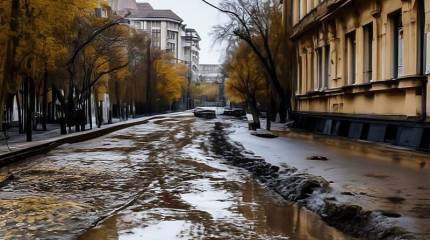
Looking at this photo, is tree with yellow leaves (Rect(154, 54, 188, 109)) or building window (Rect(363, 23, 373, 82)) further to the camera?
tree with yellow leaves (Rect(154, 54, 188, 109))

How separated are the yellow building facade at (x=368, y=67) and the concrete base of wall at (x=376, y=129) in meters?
0.03

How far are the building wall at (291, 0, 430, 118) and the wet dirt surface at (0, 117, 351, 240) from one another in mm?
6748

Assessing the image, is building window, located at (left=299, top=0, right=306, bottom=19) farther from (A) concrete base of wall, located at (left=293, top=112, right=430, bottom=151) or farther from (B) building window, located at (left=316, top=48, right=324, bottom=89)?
(A) concrete base of wall, located at (left=293, top=112, right=430, bottom=151)

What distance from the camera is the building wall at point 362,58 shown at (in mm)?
18969

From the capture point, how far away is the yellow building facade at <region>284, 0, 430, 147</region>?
61.2 feet

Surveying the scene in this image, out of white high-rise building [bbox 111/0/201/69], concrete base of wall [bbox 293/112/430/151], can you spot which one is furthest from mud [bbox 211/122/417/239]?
white high-rise building [bbox 111/0/201/69]

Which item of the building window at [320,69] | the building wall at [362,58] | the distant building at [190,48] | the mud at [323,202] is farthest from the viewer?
the distant building at [190,48]

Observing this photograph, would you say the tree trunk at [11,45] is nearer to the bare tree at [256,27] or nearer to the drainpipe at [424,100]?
the drainpipe at [424,100]

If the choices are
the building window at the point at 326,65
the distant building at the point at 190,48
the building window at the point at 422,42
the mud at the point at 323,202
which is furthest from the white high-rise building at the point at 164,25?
the mud at the point at 323,202

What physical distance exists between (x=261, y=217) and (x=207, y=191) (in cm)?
292

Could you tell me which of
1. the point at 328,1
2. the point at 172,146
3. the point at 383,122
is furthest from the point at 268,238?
the point at 328,1

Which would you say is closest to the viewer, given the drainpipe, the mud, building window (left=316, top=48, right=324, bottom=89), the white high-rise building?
the mud

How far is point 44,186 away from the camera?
13.2 meters

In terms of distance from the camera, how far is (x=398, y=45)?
21.1 m
